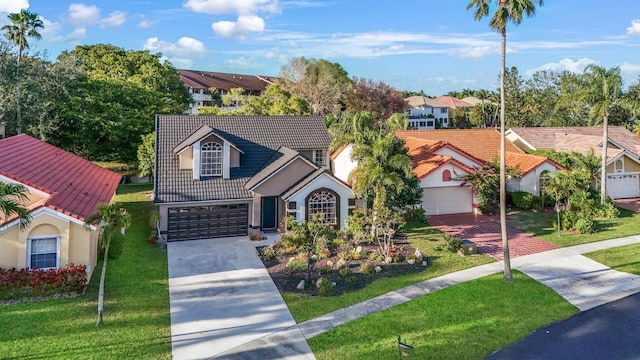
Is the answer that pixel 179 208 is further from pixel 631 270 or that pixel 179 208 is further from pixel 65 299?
pixel 631 270

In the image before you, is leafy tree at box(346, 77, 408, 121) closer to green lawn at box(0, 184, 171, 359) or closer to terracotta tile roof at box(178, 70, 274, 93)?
terracotta tile roof at box(178, 70, 274, 93)

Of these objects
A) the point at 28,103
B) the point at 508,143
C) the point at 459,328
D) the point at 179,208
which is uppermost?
the point at 28,103

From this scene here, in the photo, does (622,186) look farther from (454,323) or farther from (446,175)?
(454,323)

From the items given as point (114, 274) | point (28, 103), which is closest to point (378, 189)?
point (114, 274)

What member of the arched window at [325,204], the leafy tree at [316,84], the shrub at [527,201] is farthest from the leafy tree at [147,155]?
the leafy tree at [316,84]

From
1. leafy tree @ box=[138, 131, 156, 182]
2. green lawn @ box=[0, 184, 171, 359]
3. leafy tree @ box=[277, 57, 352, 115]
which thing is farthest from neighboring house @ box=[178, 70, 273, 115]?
green lawn @ box=[0, 184, 171, 359]

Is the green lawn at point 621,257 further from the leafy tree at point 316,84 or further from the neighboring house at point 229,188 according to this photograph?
the leafy tree at point 316,84
